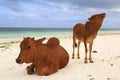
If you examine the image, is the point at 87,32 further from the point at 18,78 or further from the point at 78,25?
the point at 18,78

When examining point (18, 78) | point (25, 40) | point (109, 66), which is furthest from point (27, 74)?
point (109, 66)

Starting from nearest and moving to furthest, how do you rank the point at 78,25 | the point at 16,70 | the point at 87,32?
the point at 16,70, the point at 87,32, the point at 78,25

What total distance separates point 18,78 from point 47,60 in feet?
2.93

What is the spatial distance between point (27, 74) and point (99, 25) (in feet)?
9.22

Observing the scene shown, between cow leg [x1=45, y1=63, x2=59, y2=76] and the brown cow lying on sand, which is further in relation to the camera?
cow leg [x1=45, y1=63, x2=59, y2=76]

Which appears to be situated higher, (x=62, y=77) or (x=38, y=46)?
(x=38, y=46)

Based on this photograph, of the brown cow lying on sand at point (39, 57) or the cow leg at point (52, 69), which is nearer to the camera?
the brown cow lying on sand at point (39, 57)

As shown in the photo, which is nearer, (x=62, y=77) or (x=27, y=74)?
(x=62, y=77)

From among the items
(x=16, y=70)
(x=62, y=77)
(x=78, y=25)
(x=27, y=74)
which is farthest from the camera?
(x=78, y=25)

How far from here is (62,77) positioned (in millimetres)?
7355

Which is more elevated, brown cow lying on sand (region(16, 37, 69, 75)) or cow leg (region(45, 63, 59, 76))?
brown cow lying on sand (region(16, 37, 69, 75))

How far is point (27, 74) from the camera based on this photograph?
312 inches

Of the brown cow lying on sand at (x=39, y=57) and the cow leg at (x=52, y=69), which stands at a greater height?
the brown cow lying on sand at (x=39, y=57)

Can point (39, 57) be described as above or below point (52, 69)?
above
